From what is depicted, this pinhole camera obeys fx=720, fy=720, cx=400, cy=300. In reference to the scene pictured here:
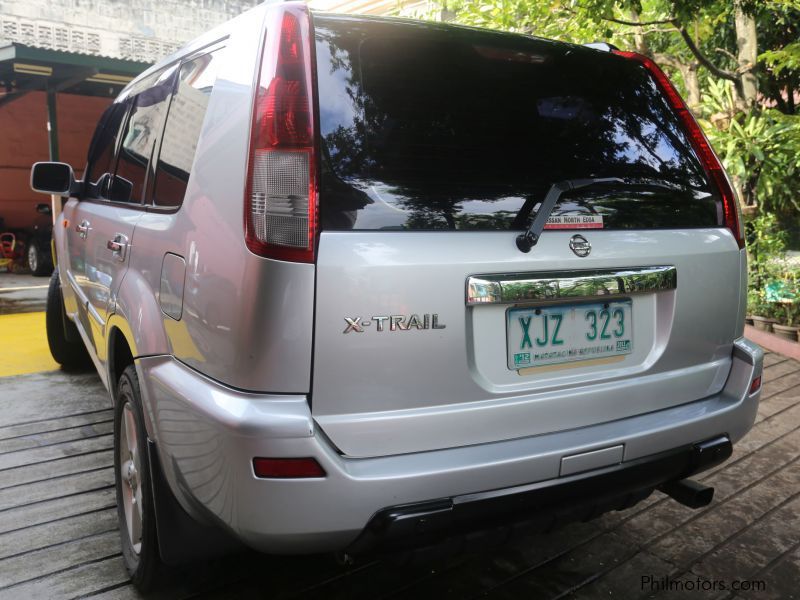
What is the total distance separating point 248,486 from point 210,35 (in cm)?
135

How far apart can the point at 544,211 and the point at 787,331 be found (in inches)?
184

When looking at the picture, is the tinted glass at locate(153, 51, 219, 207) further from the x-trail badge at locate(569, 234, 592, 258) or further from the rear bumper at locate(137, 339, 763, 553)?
the x-trail badge at locate(569, 234, 592, 258)

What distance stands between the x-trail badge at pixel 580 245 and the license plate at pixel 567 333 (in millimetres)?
145

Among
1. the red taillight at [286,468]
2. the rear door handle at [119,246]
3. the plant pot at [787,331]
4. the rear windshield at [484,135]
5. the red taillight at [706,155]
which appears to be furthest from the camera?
the plant pot at [787,331]

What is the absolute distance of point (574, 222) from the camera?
1.96 metres

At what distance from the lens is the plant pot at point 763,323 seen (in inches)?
233

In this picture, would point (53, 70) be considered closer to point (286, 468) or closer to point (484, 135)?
point (484, 135)

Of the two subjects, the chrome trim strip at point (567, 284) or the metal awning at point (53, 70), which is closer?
the chrome trim strip at point (567, 284)

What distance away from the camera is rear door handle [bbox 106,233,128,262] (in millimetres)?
2449

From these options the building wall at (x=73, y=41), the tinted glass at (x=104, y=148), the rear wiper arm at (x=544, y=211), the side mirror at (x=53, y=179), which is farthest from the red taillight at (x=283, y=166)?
the building wall at (x=73, y=41)

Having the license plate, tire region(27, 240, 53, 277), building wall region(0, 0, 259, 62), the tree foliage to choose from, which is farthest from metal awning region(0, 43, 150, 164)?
the license plate

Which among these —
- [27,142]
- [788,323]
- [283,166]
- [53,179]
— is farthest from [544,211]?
[27,142]

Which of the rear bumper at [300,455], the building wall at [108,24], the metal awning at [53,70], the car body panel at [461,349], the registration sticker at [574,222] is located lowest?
the rear bumper at [300,455]

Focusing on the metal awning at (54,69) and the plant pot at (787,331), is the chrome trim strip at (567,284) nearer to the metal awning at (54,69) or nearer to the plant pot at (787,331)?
the plant pot at (787,331)
